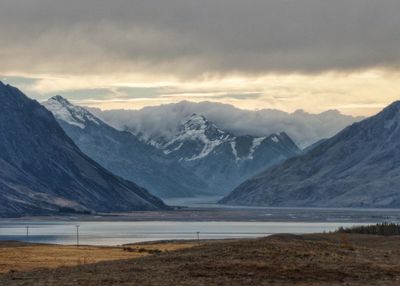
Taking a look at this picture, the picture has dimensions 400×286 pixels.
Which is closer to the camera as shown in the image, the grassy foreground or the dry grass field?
the grassy foreground

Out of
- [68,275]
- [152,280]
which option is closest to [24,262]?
[68,275]

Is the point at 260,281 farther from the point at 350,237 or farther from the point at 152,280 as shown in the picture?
the point at 350,237

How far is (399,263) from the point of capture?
5853cm

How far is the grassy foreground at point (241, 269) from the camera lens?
49781mm

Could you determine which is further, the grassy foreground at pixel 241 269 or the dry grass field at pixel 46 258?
the dry grass field at pixel 46 258

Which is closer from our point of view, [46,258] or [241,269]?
[241,269]

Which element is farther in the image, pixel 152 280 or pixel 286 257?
pixel 286 257

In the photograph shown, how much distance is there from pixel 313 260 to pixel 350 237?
4630 cm

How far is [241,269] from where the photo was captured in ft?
173

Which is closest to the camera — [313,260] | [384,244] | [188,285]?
[188,285]

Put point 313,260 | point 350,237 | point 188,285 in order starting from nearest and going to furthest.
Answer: point 188,285
point 313,260
point 350,237

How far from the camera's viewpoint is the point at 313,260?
56.3 meters

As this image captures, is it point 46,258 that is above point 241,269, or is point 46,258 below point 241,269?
below

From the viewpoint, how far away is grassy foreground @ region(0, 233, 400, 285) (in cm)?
4978
